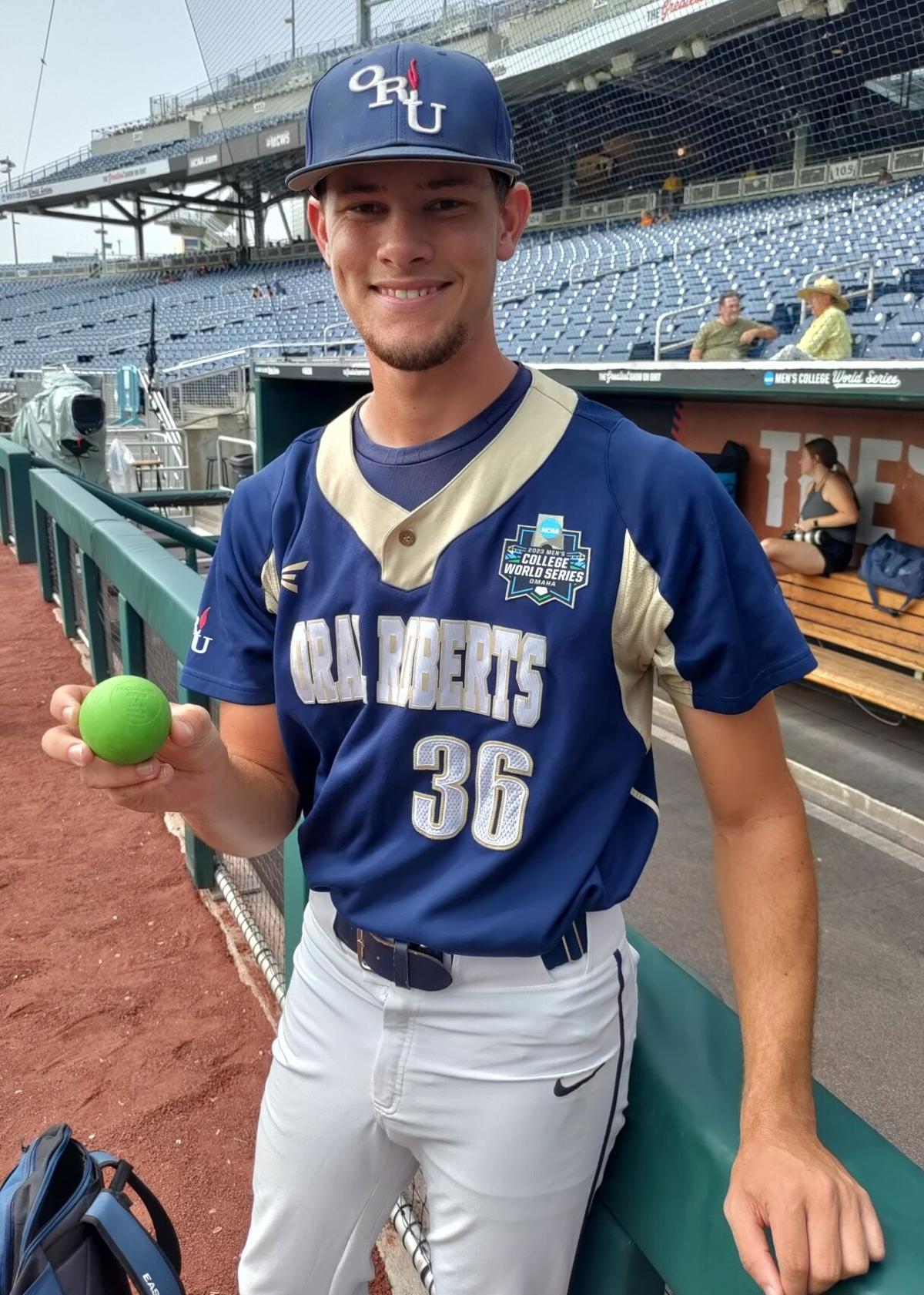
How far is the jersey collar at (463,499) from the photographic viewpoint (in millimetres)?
1174

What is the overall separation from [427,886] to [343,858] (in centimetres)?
15

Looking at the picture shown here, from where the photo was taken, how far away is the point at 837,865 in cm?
402

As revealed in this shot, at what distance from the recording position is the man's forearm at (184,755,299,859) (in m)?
1.31

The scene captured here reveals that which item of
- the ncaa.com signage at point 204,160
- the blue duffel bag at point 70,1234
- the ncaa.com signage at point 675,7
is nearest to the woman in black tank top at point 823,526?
the blue duffel bag at point 70,1234

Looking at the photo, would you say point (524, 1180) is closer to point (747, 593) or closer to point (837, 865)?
point (747, 593)

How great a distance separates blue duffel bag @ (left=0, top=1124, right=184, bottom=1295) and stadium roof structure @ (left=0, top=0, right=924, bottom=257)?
72.6 feet

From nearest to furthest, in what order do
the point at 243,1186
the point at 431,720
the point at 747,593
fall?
the point at 747,593
the point at 431,720
the point at 243,1186

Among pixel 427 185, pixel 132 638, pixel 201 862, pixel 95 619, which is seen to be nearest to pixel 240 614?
pixel 427 185

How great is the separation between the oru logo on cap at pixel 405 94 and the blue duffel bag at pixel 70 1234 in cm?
151

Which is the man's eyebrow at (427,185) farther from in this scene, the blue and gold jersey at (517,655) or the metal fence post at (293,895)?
the metal fence post at (293,895)

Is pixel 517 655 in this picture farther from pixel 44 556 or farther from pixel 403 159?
pixel 44 556

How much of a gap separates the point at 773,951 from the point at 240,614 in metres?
0.83

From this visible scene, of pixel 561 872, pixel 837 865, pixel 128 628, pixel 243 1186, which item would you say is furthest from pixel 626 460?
pixel 837 865

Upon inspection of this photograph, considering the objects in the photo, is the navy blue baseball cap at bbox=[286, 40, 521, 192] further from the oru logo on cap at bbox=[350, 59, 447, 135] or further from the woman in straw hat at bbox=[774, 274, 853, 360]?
the woman in straw hat at bbox=[774, 274, 853, 360]
